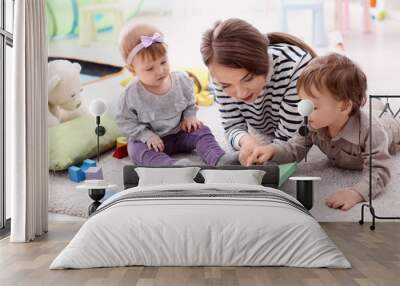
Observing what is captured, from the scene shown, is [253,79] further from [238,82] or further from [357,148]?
[357,148]

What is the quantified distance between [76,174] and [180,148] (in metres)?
1.07

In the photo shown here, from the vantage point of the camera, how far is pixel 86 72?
6.56 metres

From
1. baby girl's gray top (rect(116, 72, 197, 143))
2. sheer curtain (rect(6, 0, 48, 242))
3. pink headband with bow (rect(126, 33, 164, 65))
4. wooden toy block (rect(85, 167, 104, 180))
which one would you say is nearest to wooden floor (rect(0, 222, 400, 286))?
sheer curtain (rect(6, 0, 48, 242))

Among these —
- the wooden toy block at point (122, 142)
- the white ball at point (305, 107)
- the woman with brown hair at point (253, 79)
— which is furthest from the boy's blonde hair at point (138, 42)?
the white ball at point (305, 107)

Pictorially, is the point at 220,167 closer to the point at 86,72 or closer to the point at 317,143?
the point at 317,143

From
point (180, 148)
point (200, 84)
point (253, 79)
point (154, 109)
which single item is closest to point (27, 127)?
point (154, 109)

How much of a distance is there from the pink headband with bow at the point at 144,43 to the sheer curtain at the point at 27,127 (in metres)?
0.97

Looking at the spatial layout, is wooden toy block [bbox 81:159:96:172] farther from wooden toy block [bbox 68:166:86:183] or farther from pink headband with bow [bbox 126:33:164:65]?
pink headband with bow [bbox 126:33:164:65]

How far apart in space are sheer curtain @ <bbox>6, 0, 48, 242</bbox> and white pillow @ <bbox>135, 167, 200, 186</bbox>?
2.99 feet

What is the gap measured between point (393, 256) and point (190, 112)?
8.86 ft

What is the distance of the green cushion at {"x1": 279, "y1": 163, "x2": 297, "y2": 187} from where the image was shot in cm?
618

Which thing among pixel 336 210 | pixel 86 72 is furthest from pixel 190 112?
pixel 336 210

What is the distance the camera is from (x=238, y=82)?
6.26 metres

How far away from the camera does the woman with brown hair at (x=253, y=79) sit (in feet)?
20.3
